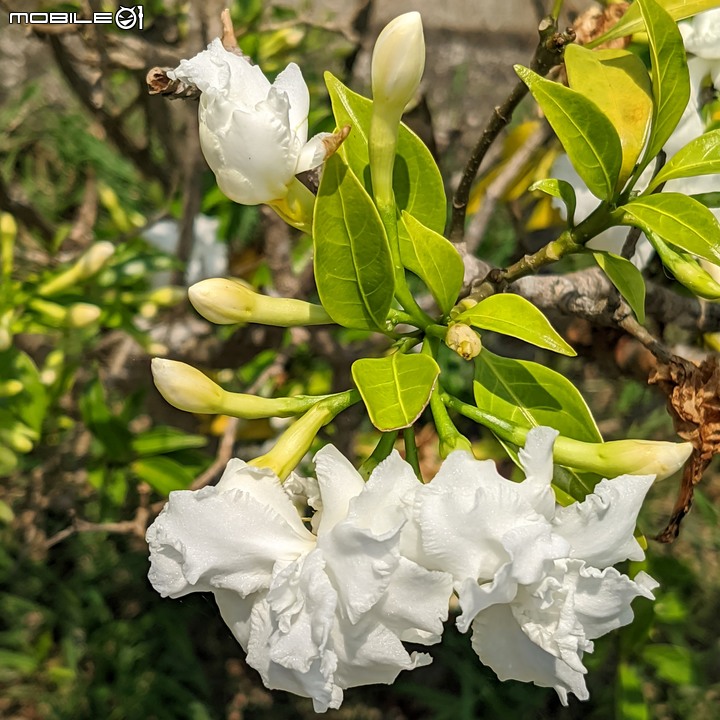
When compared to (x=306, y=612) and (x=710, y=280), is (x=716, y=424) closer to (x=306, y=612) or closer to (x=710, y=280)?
(x=710, y=280)

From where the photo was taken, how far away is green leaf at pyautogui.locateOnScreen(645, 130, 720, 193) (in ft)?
2.13

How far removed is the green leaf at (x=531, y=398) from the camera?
673 millimetres

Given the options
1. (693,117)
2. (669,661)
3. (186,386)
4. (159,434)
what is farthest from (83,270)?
(669,661)

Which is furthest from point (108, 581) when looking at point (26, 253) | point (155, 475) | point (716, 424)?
point (716, 424)

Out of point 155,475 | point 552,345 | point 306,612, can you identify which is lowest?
point 155,475

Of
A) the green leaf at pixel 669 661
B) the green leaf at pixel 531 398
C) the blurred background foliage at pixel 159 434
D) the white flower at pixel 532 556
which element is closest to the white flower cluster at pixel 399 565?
the white flower at pixel 532 556

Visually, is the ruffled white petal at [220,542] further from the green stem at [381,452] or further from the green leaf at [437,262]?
the green leaf at [437,262]

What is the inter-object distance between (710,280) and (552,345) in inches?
7.1

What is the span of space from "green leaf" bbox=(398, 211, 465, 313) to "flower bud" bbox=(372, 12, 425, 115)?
0.10m

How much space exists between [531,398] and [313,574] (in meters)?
0.27

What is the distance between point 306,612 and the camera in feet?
1.69

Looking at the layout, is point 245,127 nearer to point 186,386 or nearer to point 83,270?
point 186,386

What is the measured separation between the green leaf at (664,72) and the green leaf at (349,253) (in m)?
0.25

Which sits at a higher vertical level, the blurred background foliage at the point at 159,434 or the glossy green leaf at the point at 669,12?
the glossy green leaf at the point at 669,12
